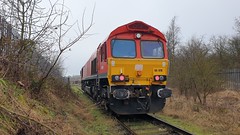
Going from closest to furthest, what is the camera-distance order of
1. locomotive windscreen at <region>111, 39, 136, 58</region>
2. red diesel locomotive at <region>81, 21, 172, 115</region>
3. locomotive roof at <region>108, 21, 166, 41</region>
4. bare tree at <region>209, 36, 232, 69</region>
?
red diesel locomotive at <region>81, 21, 172, 115</region>
locomotive windscreen at <region>111, 39, 136, 58</region>
locomotive roof at <region>108, 21, 166, 41</region>
bare tree at <region>209, 36, 232, 69</region>

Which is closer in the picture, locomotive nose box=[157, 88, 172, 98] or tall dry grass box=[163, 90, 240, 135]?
tall dry grass box=[163, 90, 240, 135]

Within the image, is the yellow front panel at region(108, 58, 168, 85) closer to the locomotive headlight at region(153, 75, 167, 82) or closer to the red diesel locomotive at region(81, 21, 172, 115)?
the red diesel locomotive at region(81, 21, 172, 115)

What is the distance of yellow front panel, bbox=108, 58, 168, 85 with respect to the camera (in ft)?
35.6

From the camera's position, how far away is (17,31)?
380 inches

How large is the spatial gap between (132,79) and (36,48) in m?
3.81

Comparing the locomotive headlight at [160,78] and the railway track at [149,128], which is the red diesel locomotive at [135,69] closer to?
the locomotive headlight at [160,78]

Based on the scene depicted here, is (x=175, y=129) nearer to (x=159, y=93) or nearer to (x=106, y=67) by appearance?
(x=159, y=93)

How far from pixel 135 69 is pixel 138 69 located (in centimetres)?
12

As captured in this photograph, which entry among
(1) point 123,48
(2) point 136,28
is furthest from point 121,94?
(2) point 136,28

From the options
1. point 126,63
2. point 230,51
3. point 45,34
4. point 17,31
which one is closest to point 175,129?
point 126,63

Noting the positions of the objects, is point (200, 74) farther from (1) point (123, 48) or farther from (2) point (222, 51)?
(2) point (222, 51)

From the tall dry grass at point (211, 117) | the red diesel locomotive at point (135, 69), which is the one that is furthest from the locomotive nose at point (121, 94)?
the tall dry grass at point (211, 117)

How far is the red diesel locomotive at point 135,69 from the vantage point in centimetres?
1086

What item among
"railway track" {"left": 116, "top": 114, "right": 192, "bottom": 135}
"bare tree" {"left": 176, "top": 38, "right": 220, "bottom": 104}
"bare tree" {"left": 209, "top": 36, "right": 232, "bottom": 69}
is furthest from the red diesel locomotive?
"bare tree" {"left": 209, "top": 36, "right": 232, "bottom": 69}
